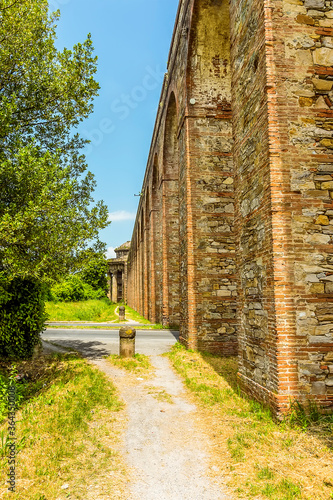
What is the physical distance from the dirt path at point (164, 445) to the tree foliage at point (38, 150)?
3315mm

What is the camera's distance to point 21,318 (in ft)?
28.8

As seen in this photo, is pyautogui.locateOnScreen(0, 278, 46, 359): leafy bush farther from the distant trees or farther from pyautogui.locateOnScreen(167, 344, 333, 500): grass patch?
pyautogui.locateOnScreen(167, 344, 333, 500): grass patch

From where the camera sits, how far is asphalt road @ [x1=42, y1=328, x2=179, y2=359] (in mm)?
10242

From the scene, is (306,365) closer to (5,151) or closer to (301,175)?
(301,175)

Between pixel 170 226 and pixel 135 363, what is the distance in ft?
26.5

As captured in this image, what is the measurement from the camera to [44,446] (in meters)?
4.07

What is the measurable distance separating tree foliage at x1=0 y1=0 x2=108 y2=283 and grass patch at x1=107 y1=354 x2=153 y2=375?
2561 millimetres

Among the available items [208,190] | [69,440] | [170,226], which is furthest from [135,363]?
[170,226]

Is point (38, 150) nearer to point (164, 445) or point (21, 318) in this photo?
point (21, 318)

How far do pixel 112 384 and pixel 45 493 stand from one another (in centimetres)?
362

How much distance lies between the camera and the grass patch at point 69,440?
10.8ft

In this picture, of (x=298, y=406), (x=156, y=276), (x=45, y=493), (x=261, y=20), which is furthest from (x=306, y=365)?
(x=156, y=276)

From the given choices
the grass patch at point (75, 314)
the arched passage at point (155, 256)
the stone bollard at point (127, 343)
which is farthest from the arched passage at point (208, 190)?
the grass patch at point (75, 314)

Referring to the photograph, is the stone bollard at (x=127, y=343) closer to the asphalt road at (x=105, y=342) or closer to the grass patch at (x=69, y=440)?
the asphalt road at (x=105, y=342)
